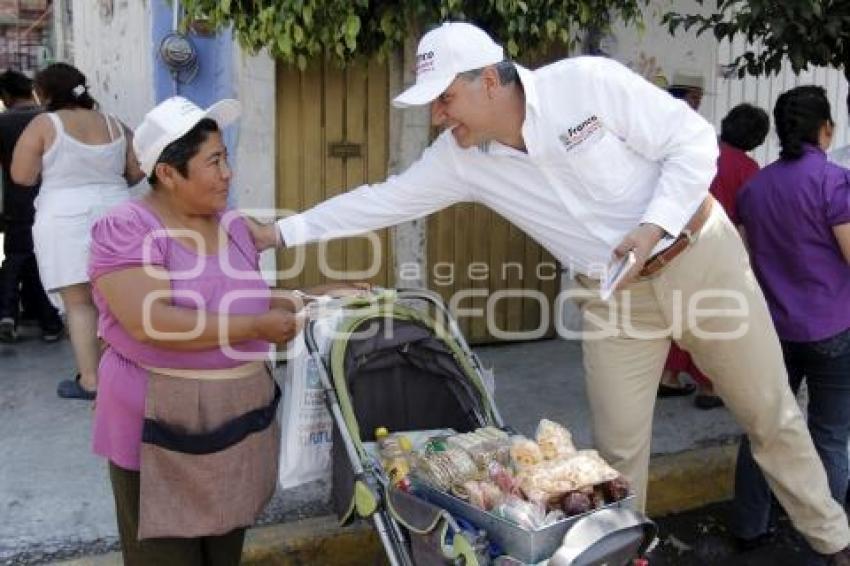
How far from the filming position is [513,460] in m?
2.49

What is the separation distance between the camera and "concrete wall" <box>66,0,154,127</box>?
209 inches

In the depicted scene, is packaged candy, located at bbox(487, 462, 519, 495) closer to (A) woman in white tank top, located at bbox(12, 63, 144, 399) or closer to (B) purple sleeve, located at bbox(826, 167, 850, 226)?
(B) purple sleeve, located at bbox(826, 167, 850, 226)

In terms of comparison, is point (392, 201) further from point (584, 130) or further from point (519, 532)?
point (519, 532)

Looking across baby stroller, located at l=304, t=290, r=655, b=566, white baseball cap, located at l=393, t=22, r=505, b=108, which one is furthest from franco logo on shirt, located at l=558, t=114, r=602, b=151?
baby stroller, located at l=304, t=290, r=655, b=566

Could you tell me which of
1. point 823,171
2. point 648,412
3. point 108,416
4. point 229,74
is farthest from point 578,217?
point 229,74

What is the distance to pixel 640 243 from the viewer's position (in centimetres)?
267

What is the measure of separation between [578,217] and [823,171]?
1.10 m

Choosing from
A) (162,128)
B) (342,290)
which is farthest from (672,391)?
(162,128)

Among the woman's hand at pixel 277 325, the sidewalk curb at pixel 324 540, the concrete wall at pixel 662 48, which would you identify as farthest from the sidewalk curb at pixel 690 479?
the concrete wall at pixel 662 48

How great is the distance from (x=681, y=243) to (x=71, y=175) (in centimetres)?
313

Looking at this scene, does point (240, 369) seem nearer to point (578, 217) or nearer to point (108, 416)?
point (108, 416)

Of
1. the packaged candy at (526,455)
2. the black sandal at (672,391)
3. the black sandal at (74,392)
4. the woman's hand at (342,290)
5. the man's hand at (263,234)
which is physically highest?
the man's hand at (263,234)

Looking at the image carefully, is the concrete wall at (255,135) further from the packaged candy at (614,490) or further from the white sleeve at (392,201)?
the packaged candy at (614,490)

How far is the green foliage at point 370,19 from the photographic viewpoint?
3434 mm
